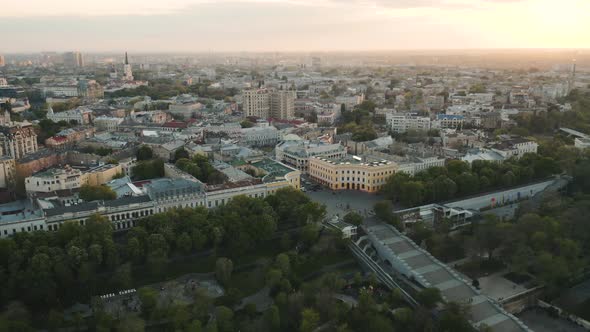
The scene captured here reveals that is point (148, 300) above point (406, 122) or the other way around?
the other way around

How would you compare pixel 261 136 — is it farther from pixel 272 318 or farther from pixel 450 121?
pixel 272 318

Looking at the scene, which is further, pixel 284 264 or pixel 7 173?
pixel 7 173

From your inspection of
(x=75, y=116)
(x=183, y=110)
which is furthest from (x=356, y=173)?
(x=75, y=116)

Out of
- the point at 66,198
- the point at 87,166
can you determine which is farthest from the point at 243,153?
the point at 66,198

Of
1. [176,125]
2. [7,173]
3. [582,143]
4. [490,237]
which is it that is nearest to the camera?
[490,237]

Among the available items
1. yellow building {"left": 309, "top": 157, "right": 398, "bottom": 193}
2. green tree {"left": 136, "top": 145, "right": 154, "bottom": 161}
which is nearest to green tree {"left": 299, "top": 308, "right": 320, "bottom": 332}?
yellow building {"left": 309, "top": 157, "right": 398, "bottom": 193}

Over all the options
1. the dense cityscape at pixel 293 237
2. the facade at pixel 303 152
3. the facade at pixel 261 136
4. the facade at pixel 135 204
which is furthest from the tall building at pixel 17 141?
the facade at pixel 303 152

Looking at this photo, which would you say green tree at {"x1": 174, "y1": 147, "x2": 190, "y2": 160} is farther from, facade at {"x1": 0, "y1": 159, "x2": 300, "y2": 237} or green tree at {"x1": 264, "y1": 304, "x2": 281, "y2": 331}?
green tree at {"x1": 264, "y1": 304, "x2": 281, "y2": 331}

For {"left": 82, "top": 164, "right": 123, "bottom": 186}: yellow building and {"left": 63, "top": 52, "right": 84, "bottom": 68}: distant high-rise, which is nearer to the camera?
{"left": 82, "top": 164, "right": 123, "bottom": 186}: yellow building
